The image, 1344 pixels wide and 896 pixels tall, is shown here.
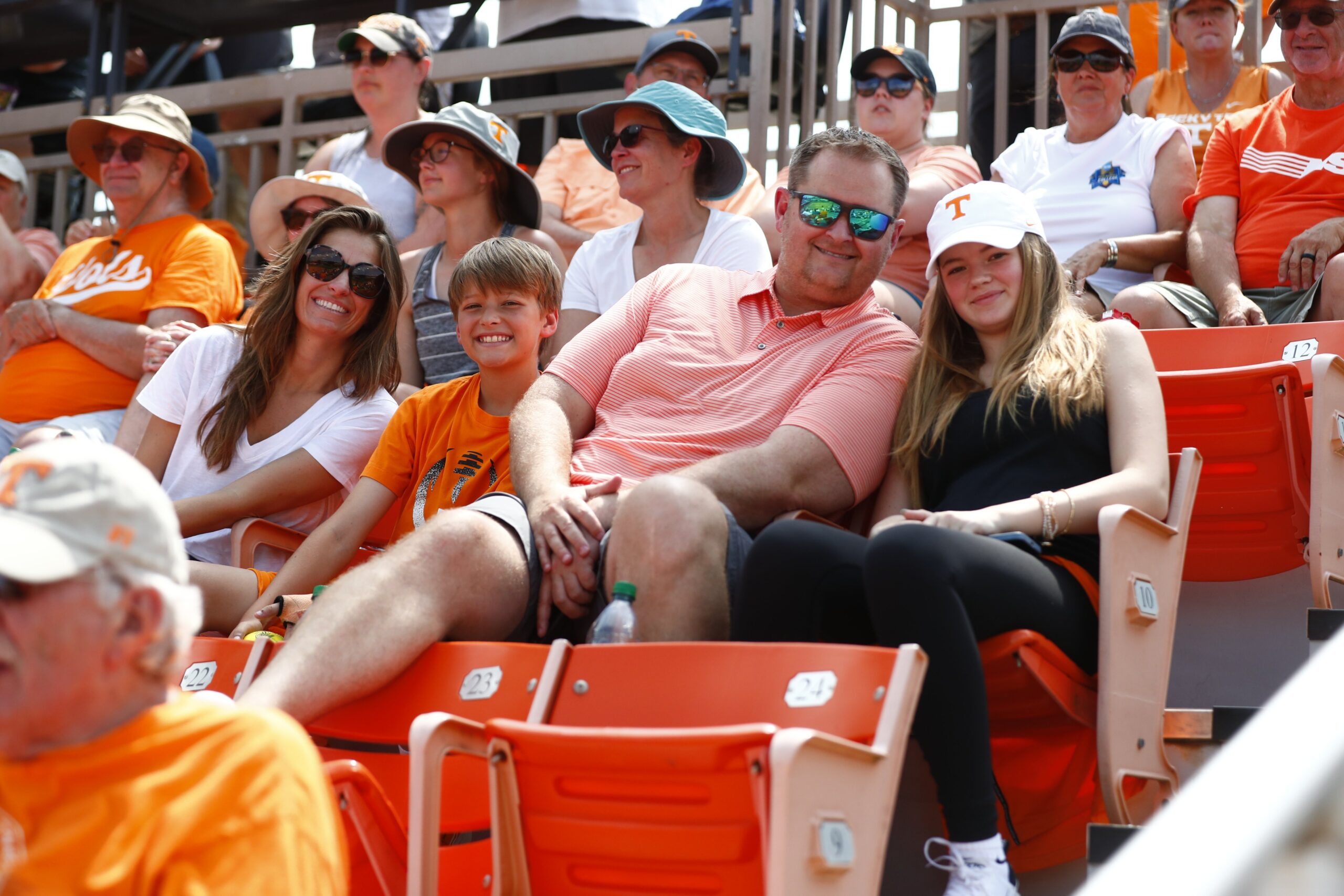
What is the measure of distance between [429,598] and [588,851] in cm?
66

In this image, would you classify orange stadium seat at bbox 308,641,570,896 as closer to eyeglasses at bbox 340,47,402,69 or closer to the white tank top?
the white tank top

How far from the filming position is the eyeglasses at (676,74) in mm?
4996

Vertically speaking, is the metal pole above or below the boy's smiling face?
above

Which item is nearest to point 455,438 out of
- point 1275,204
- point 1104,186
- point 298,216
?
point 298,216

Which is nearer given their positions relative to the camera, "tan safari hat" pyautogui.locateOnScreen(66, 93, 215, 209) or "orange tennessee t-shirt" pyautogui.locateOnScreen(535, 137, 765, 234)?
"tan safari hat" pyautogui.locateOnScreen(66, 93, 215, 209)

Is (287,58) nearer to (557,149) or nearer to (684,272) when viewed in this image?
(557,149)

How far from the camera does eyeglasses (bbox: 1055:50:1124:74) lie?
14.9 feet

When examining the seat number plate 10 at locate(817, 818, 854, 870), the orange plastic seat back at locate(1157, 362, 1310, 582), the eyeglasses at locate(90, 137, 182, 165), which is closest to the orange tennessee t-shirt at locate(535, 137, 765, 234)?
the eyeglasses at locate(90, 137, 182, 165)

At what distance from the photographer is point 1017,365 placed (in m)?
2.76

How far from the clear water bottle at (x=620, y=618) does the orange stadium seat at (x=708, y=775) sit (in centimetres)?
27

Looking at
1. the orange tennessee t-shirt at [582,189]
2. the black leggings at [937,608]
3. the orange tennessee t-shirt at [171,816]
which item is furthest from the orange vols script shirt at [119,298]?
the orange tennessee t-shirt at [171,816]

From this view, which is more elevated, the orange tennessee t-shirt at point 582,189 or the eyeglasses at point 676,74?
the eyeglasses at point 676,74

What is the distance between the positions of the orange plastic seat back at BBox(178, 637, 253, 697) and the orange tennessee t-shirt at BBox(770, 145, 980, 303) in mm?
2382

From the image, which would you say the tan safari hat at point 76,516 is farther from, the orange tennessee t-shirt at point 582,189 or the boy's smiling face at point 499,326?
the orange tennessee t-shirt at point 582,189
